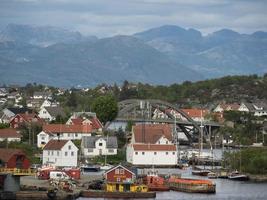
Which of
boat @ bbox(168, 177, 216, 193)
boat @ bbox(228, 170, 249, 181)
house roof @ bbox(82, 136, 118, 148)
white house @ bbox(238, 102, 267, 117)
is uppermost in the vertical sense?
white house @ bbox(238, 102, 267, 117)

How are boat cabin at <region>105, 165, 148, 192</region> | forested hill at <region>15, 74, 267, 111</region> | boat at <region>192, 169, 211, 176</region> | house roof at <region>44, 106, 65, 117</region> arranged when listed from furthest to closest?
forested hill at <region>15, 74, 267, 111</region>
house roof at <region>44, 106, 65, 117</region>
boat at <region>192, 169, 211, 176</region>
boat cabin at <region>105, 165, 148, 192</region>

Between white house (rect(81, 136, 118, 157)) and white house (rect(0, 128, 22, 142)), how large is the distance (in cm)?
594

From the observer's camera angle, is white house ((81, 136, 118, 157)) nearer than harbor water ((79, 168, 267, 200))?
No

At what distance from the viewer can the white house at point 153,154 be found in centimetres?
7512

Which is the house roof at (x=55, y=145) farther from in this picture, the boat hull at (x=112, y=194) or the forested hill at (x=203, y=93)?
the forested hill at (x=203, y=93)

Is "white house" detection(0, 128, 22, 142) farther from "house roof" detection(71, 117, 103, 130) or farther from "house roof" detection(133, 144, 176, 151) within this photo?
"house roof" detection(133, 144, 176, 151)

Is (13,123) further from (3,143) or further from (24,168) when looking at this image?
(24,168)

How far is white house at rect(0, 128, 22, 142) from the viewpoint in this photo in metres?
80.9

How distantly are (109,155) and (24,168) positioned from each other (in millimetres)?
21137

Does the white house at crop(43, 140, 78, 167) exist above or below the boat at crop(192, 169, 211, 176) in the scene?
above

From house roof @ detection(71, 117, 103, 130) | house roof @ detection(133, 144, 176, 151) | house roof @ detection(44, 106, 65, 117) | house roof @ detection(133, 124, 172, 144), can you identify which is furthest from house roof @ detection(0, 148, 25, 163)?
house roof @ detection(44, 106, 65, 117)

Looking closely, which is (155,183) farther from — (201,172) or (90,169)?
(201,172)

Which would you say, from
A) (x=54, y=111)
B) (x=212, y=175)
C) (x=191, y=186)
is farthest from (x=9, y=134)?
(x=54, y=111)

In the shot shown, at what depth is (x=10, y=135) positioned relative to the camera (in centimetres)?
8188
